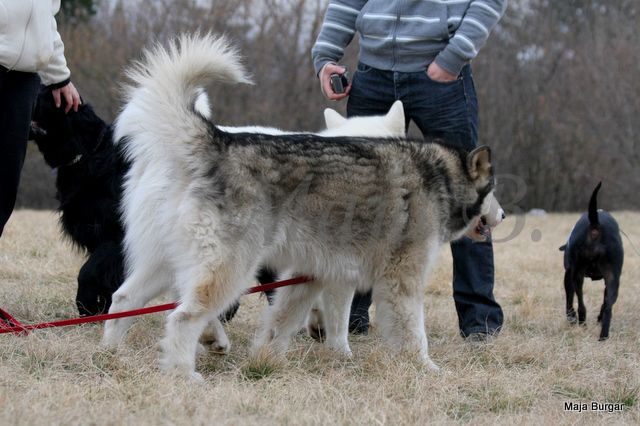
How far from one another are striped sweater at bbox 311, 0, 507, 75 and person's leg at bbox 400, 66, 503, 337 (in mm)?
145

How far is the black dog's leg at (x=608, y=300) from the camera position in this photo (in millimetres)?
5141

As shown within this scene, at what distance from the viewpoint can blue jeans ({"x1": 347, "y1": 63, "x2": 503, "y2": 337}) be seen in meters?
4.64

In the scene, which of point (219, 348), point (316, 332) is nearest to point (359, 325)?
point (316, 332)

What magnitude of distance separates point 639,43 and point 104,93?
41.5ft

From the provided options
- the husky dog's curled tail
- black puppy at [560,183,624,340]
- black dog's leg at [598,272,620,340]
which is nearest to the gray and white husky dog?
the husky dog's curled tail

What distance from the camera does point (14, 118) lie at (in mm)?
3725

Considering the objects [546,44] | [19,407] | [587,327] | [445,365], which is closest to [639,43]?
[546,44]

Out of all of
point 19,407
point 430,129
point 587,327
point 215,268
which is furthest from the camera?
point 587,327

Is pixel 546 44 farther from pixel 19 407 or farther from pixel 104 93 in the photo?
pixel 19 407

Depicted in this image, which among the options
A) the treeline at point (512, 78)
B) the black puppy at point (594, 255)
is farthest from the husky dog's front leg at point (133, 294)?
the treeline at point (512, 78)

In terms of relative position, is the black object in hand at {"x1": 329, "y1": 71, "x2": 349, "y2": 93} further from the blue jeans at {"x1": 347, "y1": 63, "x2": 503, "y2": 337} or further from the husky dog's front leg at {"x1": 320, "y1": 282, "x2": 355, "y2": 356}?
the husky dog's front leg at {"x1": 320, "y1": 282, "x2": 355, "y2": 356}

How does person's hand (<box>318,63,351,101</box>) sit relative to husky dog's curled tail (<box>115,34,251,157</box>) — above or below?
above

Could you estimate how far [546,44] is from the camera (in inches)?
830

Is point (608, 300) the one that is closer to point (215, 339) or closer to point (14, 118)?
point (215, 339)
